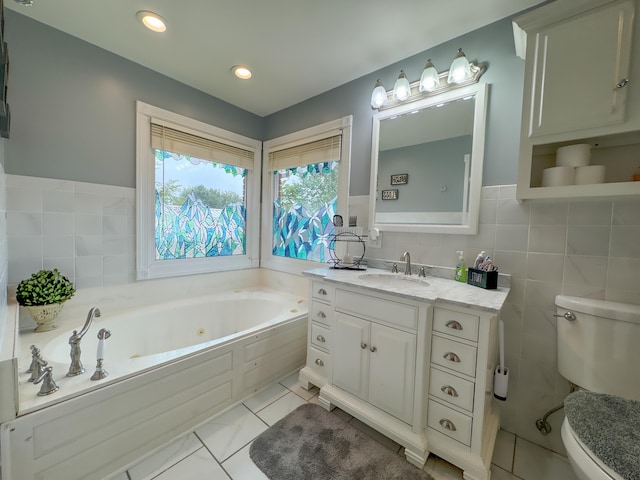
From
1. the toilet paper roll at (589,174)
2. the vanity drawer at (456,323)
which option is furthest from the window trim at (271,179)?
the toilet paper roll at (589,174)

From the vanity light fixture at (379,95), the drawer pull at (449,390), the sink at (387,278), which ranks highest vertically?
the vanity light fixture at (379,95)

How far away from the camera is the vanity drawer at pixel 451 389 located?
114 centimetres

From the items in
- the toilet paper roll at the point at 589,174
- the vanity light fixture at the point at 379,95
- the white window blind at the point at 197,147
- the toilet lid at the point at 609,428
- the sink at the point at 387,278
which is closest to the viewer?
the toilet lid at the point at 609,428

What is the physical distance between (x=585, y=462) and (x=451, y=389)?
21.7 inches

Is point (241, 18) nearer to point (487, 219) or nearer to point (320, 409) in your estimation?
point (487, 219)

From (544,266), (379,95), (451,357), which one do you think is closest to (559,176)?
(544,266)

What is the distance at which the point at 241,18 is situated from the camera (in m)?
1.51

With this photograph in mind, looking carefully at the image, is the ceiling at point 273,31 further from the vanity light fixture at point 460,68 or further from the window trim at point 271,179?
the window trim at point 271,179

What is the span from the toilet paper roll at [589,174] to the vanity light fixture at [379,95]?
123 centimetres

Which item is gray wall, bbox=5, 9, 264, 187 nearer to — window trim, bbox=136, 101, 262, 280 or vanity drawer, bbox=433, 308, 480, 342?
window trim, bbox=136, 101, 262, 280

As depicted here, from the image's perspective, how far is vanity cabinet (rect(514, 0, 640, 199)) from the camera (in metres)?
0.98

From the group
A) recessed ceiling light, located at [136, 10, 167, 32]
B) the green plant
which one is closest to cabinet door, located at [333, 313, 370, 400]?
the green plant

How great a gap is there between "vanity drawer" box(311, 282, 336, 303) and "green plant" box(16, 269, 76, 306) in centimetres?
156

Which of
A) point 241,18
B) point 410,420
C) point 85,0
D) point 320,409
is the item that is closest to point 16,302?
point 85,0
